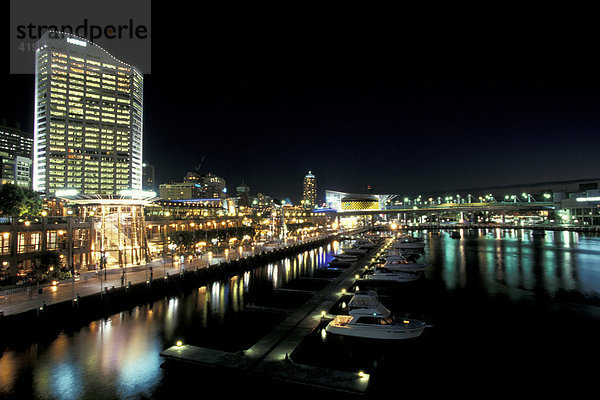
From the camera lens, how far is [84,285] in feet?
104

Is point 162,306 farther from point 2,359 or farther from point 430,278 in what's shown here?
point 430,278

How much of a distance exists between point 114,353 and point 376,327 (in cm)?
1762

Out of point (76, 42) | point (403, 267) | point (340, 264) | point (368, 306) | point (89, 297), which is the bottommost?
point (340, 264)

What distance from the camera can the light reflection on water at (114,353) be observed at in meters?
17.5

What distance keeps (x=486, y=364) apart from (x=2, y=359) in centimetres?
2995

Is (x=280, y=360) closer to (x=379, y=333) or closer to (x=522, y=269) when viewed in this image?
(x=379, y=333)

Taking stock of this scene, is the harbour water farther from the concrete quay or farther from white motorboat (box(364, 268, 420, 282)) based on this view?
white motorboat (box(364, 268, 420, 282))

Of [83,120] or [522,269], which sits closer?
[522,269]

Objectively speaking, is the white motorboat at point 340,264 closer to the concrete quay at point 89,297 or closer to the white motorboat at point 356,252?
the white motorboat at point 356,252

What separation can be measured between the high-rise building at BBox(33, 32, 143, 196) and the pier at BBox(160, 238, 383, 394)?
446 ft

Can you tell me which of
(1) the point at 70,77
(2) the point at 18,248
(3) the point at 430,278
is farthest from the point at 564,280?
(1) the point at 70,77

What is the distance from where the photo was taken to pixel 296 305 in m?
33.0

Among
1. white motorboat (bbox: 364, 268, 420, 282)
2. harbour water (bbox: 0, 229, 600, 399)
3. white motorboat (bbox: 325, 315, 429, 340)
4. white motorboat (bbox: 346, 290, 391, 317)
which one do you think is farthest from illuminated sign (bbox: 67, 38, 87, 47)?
white motorboat (bbox: 325, 315, 429, 340)

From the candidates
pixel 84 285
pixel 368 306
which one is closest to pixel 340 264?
pixel 368 306
